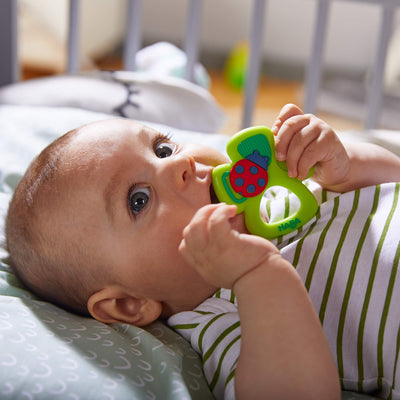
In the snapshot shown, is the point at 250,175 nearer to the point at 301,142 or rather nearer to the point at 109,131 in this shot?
the point at 301,142

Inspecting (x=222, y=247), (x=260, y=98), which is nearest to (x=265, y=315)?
(x=222, y=247)

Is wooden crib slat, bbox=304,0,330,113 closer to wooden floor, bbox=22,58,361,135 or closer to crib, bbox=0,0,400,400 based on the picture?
crib, bbox=0,0,400,400

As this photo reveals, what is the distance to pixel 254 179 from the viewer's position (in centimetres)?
76

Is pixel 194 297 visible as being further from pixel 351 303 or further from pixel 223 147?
pixel 223 147

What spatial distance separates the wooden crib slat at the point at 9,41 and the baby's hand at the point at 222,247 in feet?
2.72

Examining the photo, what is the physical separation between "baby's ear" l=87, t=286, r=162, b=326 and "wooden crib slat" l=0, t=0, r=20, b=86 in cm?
74

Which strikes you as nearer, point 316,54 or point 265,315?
point 265,315

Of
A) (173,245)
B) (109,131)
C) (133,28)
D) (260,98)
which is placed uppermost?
(133,28)

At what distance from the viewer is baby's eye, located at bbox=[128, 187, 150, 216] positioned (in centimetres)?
71

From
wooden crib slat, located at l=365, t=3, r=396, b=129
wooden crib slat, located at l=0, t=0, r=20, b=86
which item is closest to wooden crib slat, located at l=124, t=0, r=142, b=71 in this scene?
wooden crib slat, located at l=0, t=0, r=20, b=86

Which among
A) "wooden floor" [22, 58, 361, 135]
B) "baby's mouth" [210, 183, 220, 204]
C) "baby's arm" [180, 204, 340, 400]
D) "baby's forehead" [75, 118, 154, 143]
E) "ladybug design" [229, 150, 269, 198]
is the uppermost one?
"baby's forehead" [75, 118, 154, 143]

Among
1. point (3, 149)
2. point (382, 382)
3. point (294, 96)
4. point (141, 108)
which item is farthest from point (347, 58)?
point (382, 382)

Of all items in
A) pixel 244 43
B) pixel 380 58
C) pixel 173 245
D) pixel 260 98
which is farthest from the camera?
pixel 244 43

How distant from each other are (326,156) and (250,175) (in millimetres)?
105
